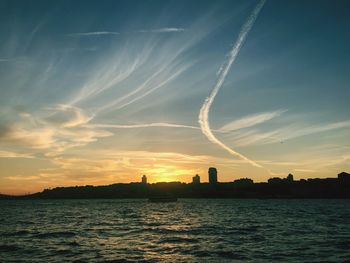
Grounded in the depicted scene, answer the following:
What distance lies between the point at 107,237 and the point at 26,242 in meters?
9.96

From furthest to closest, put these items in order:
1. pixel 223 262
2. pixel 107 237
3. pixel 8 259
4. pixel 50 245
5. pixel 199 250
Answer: pixel 107 237, pixel 50 245, pixel 199 250, pixel 8 259, pixel 223 262

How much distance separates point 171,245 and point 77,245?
1058cm

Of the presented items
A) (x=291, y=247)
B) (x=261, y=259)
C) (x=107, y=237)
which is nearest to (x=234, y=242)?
(x=291, y=247)

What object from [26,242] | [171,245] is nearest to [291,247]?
[171,245]

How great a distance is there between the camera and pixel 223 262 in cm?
2969

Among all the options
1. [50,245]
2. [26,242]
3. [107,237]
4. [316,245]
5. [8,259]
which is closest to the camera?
[8,259]

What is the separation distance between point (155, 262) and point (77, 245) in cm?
1391

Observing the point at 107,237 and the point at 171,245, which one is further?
the point at 107,237

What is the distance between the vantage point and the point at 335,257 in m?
30.7

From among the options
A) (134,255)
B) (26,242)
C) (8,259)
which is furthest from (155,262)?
(26,242)

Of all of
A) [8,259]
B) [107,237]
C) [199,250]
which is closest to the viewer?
[8,259]

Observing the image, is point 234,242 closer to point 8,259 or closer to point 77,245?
point 77,245

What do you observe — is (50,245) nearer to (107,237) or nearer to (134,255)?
(107,237)

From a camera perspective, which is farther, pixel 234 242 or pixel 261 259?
pixel 234 242
